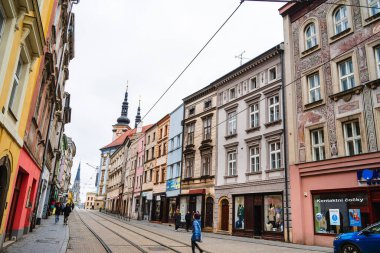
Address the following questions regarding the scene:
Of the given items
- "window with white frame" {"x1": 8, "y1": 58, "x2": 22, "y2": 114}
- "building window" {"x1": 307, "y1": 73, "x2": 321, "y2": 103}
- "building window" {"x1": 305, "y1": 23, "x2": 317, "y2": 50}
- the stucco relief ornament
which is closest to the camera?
"window with white frame" {"x1": 8, "y1": 58, "x2": 22, "y2": 114}

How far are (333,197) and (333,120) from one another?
4.34 m

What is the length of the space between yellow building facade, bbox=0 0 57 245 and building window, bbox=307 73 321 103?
15.7 meters

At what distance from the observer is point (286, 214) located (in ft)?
64.7

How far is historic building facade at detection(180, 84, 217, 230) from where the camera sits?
93.1 feet

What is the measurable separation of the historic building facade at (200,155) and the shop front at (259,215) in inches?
145

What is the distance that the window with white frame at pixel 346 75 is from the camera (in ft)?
58.1

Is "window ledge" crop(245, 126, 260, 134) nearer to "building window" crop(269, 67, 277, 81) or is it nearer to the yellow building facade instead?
"building window" crop(269, 67, 277, 81)

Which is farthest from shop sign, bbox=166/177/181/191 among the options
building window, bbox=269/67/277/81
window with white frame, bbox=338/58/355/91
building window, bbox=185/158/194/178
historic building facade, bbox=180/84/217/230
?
window with white frame, bbox=338/58/355/91

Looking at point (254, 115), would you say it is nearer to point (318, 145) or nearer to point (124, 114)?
point (318, 145)

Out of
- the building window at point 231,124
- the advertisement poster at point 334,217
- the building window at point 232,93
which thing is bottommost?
the advertisement poster at point 334,217

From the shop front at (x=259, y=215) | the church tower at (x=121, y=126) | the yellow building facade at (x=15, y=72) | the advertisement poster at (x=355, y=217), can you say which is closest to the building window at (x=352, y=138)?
the advertisement poster at (x=355, y=217)

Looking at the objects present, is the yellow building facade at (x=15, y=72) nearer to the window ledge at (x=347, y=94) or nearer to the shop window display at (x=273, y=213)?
the window ledge at (x=347, y=94)

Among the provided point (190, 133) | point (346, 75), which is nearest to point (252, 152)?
point (346, 75)

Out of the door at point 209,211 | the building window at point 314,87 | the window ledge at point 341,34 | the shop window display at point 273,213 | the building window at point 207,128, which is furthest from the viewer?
the building window at point 207,128
